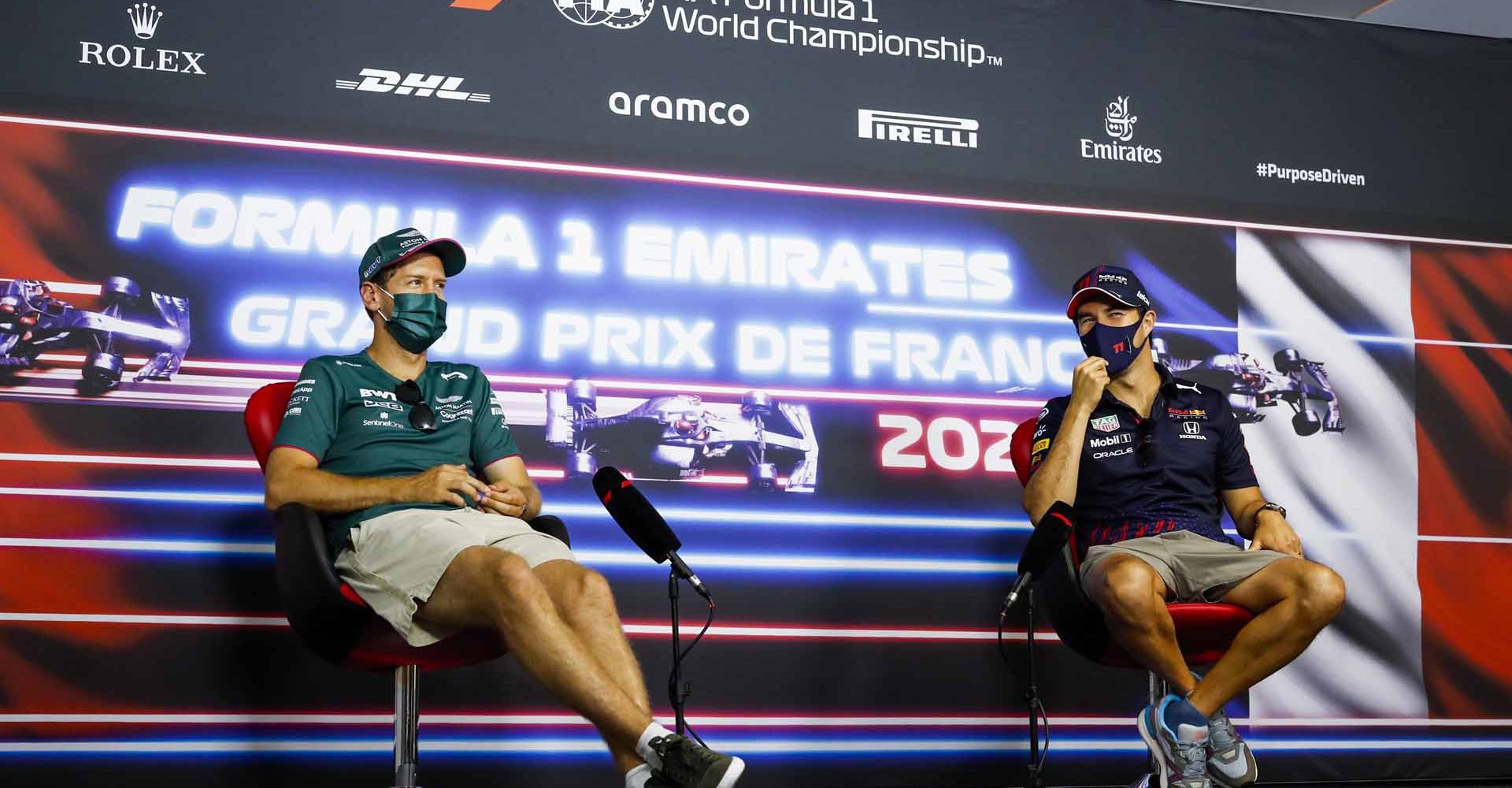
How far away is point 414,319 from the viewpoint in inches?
113

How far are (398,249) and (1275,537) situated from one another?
219cm

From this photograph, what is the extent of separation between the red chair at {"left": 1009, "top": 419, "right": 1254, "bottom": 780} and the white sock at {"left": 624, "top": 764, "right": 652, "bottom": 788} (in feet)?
3.74

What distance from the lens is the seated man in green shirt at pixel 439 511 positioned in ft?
7.40

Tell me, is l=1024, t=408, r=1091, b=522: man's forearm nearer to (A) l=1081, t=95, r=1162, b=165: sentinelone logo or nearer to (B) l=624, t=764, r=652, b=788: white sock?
(B) l=624, t=764, r=652, b=788: white sock

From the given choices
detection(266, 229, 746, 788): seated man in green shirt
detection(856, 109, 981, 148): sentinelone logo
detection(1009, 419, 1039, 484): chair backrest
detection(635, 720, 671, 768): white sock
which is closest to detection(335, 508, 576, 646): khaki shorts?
detection(266, 229, 746, 788): seated man in green shirt

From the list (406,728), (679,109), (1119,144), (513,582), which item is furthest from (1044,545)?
(1119,144)

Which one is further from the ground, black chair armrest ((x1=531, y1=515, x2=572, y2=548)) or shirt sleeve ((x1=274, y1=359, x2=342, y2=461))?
shirt sleeve ((x1=274, y1=359, x2=342, y2=461))

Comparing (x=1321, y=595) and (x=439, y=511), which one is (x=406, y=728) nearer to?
(x=439, y=511)

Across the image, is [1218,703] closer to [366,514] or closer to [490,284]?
[366,514]

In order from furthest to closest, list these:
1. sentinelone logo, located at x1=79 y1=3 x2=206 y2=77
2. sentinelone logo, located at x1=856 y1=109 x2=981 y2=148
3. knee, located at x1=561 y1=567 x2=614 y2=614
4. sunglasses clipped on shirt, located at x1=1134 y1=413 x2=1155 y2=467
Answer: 1. sentinelone logo, located at x1=856 y1=109 x2=981 y2=148
2. sentinelone logo, located at x1=79 y1=3 x2=206 y2=77
3. sunglasses clipped on shirt, located at x1=1134 y1=413 x2=1155 y2=467
4. knee, located at x1=561 y1=567 x2=614 y2=614

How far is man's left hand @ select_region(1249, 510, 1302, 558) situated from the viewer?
2973 mm

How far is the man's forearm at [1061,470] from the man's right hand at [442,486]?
131cm

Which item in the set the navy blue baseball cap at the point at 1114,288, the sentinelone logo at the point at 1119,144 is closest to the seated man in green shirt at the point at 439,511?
the navy blue baseball cap at the point at 1114,288

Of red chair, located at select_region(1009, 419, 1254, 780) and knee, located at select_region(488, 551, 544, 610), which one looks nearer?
knee, located at select_region(488, 551, 544, 610)
